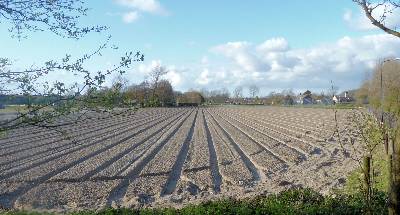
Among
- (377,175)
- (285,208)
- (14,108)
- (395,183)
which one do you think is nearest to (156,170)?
(377,175)

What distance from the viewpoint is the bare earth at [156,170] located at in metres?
15.4

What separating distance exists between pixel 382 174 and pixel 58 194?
1002cm

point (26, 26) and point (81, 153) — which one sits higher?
point (26, 26)

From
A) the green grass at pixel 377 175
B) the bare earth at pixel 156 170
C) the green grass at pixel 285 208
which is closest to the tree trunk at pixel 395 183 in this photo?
the green grass at pixel 285 208

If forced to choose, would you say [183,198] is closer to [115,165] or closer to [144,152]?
[115,165]

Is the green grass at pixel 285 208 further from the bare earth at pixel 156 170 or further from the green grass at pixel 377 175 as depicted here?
the green grass at pixel 377 175

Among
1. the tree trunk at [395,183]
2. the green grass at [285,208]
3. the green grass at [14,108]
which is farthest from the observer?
the green grass at [285,208]

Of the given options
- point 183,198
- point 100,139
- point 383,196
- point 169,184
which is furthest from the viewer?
point 100,139

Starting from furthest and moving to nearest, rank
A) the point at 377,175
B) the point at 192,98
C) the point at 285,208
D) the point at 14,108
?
the point at 192,98 < the point at 377,175 < the point at 285,208 < the point at 14,108

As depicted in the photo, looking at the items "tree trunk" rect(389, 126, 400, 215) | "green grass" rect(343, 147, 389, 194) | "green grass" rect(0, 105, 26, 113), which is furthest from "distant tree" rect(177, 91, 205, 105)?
"green grass" rect(0, 105, 26, 113)

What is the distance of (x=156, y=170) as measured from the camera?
1983cm

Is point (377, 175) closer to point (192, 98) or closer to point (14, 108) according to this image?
point (14, 108)

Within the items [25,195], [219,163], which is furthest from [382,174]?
[25,195]

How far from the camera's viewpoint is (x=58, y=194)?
15523 mm
